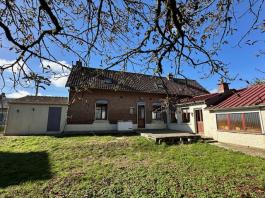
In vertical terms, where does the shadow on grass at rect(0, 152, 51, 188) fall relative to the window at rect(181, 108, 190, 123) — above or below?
below

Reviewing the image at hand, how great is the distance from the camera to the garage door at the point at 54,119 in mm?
15852

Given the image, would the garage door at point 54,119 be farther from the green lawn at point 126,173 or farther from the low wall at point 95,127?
the green lawn at point 126,173

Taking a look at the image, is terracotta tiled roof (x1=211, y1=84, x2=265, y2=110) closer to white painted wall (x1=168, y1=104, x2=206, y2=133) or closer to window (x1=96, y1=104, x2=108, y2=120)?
white painted wall (x1=168, y1=104, x2=206, y2=133)

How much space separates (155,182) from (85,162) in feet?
11.5

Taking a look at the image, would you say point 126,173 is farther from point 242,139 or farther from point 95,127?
point 95,127

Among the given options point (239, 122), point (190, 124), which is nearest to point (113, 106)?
point (190, 124)

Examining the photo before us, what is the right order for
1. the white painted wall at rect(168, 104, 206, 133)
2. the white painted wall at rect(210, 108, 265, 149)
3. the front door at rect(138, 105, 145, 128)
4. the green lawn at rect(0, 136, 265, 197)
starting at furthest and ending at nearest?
the front door at rect(138, 105, 145, 128), the white painted wall at rect(168, 104, 206, 133), the white painted wall at rect(210, 108, 265, 149), the green lawn at rect(0, 136, 265, 197)

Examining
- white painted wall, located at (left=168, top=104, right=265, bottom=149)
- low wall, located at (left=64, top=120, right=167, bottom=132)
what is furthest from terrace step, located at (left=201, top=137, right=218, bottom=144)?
low wall, located at (left=64, top=120, right=167, bottom=132)

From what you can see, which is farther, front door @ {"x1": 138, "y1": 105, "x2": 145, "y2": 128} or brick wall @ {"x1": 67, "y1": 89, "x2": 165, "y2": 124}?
front door @ {"x1": 138, "y1": 105, "x2": 145, "y2": 128}

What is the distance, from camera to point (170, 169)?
6.59 meters

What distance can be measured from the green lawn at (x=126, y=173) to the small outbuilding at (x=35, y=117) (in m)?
5.96

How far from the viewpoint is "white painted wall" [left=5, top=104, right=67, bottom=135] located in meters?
14.8

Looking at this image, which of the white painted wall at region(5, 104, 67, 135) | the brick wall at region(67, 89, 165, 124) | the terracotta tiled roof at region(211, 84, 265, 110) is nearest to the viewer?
the terracotta tiled roof at region(211, 84, 265, 110)

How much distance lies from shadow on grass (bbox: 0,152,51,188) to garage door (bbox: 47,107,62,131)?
269 inches
